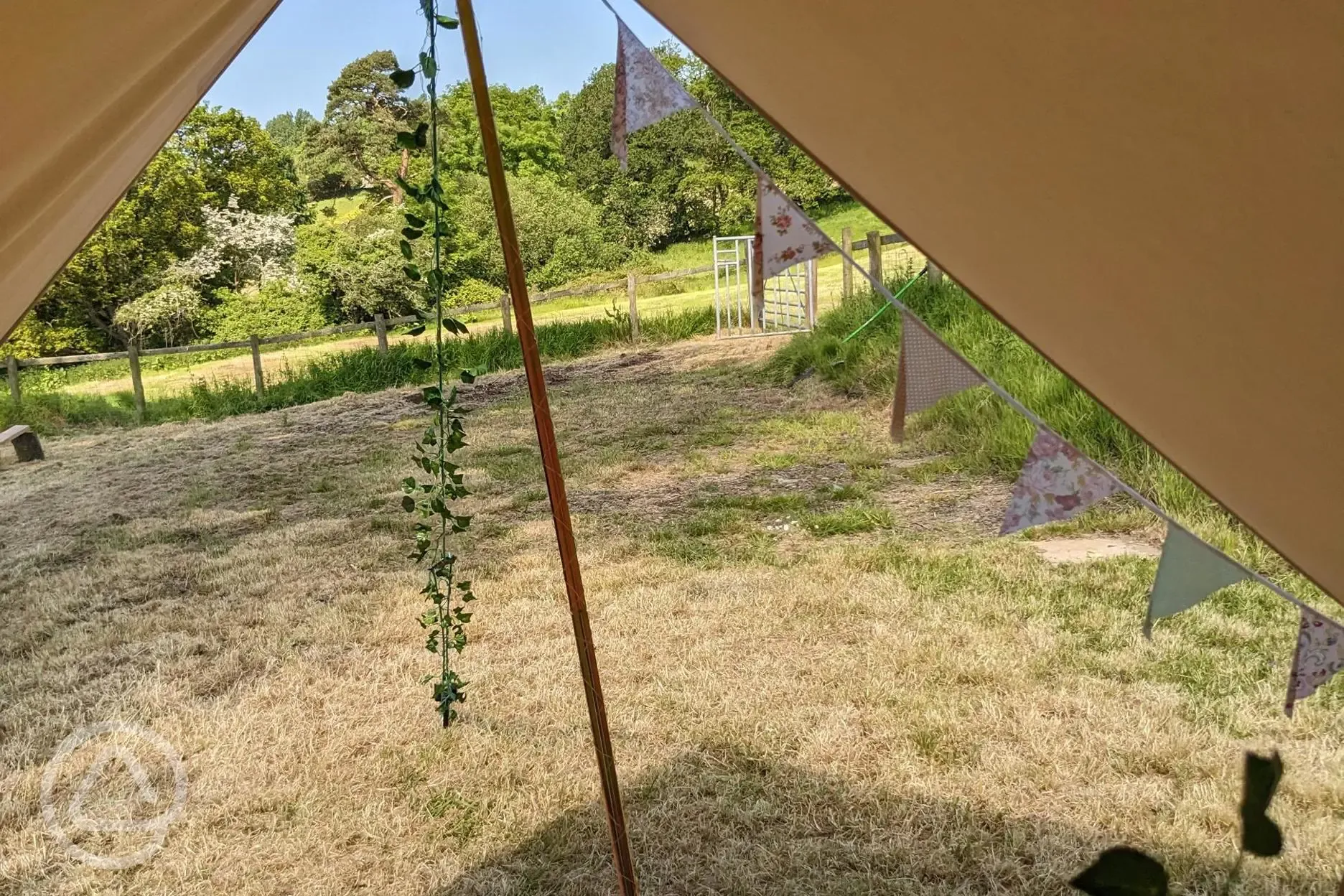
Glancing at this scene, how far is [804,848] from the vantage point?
1936 millimetres

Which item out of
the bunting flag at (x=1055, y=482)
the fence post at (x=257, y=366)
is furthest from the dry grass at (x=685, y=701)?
the fence post at (x=257, y=366)

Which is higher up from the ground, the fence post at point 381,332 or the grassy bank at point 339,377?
the fence post at point 381,332

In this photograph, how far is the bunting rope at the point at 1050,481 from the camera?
1.19 m

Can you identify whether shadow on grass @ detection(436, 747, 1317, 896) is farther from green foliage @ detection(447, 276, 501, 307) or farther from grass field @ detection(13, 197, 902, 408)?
green foliage @ detection(447, 276, 501, 307)

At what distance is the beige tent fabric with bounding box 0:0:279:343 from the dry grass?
4.38ft

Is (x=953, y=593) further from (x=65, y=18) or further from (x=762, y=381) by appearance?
(x=762, y=381)

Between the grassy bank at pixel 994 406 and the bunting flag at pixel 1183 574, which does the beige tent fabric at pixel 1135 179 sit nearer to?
the bunting flag at pixel 1183 574

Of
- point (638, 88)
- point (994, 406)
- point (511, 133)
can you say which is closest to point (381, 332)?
point (994, 406)

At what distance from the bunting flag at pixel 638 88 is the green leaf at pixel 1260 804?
41.3 inches

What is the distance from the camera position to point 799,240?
126cm

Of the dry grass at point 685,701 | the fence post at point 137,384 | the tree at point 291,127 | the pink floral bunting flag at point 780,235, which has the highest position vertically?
the tree at point 291,127

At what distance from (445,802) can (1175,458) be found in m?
1.70

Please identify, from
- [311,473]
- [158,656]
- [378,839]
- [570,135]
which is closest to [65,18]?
[378,839]

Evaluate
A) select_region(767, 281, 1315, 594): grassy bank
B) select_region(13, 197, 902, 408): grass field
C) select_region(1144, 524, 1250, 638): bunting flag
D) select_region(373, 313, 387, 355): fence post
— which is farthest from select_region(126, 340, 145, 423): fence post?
select_region(1144, 524, 1250, 638): bunting flag
